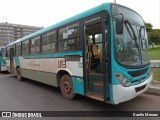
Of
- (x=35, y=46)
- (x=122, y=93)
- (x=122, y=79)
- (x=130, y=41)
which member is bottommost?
(x=122, y=93)

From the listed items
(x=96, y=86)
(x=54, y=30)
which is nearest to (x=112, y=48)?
(x=96, y=86)

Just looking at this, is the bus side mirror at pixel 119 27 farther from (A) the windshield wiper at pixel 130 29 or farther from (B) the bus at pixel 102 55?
(A) the windshield wiper at pixel 130 29

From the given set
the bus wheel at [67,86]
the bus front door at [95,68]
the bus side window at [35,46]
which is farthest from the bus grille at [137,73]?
the bus side window at [35,46]

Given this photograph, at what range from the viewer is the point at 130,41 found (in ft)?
14.1

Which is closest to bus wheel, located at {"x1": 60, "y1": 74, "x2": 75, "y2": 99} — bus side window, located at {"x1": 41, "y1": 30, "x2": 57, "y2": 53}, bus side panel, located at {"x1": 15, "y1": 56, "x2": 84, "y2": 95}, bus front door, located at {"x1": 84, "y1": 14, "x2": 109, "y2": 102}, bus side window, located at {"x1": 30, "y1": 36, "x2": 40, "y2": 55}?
bus side panel, located at {"x1": 15, "y1": 56, "x2": 84, "y2": 95}

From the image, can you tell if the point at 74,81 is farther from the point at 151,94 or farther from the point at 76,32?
the point at 151,94

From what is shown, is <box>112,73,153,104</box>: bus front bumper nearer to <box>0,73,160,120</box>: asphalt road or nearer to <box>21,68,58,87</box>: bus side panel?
<box>0,73,160,120</box>: asphalt road

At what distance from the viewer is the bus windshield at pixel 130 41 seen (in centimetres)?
402

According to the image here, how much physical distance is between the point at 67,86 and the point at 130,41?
2641mm

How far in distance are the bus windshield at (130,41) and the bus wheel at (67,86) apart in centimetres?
213

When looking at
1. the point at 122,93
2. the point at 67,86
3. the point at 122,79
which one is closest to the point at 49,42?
the point at 67,86

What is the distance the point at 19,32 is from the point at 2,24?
9909 mm

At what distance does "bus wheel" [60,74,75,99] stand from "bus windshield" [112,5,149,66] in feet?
6.98

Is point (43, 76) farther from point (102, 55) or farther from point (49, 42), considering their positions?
point (102, 55)
